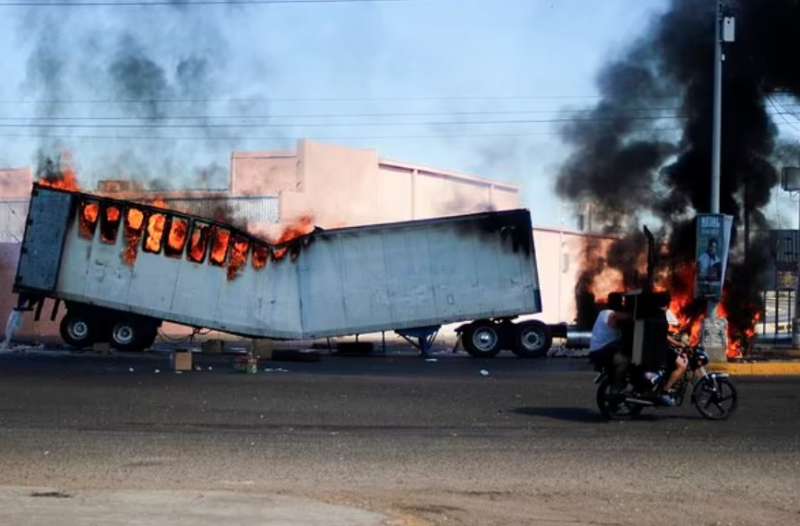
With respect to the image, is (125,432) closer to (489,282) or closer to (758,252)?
(489,282)

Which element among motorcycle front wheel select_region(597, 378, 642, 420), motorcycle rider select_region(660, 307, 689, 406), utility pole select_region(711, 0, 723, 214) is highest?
utility pole select_region(711, 0, 723, 214)

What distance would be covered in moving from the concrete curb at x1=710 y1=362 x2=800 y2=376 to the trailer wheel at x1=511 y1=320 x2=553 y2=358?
8.25m

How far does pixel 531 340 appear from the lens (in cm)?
3272

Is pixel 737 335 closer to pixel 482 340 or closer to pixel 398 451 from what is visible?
pixel 482 340

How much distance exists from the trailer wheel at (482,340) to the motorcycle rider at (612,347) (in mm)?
16716

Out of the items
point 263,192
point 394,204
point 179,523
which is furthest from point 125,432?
point 394,204

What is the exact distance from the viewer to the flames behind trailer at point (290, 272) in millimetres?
31766

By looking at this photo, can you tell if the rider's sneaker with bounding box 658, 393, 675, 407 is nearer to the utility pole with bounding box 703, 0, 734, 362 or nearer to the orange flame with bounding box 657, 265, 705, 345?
the utility pole with bounding box 703, 0, 734, 362

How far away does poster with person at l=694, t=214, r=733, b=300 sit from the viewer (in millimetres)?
26562

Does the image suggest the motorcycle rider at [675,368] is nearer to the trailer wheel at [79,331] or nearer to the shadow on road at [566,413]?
the shadow on road at [566,413]

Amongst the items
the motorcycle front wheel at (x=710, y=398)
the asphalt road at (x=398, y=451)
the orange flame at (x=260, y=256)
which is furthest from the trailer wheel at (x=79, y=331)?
the motorcycle front wheel at (x=710, y=398)

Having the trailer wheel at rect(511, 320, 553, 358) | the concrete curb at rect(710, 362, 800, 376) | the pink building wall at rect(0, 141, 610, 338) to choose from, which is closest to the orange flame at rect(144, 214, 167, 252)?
the pink building wall at rect(0, 141, 610, 338)

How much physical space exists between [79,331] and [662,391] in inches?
839

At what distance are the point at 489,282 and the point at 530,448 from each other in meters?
19.5
